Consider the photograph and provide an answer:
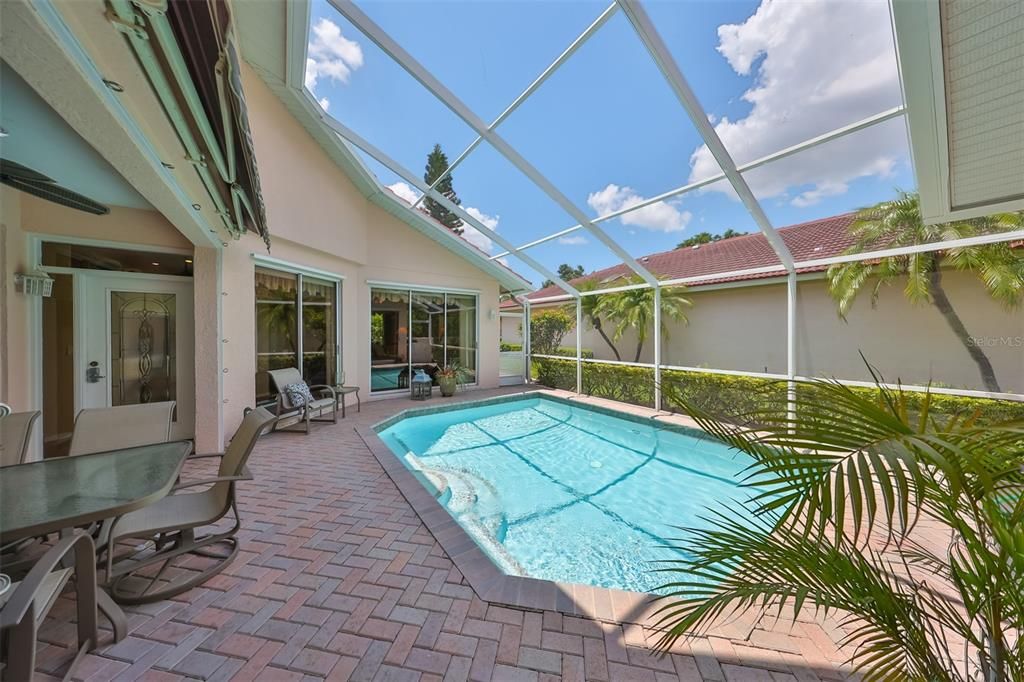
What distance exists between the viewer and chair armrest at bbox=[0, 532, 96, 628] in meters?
1.38

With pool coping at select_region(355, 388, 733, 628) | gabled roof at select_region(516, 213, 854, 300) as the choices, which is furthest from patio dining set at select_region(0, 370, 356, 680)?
gabled roof at select_region(516, 213, 854, 300)

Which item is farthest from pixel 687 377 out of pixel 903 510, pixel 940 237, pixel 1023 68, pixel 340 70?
pixel 340 70

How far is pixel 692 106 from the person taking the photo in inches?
166

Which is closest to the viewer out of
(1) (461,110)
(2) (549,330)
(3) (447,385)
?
(1) (461,110)

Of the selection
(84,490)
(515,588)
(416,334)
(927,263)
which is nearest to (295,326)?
(416,334)

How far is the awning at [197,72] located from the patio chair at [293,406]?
421 cm

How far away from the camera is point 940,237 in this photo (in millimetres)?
5672

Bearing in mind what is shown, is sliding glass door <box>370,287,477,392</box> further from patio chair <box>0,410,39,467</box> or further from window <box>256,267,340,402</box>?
patio chair <box>0,410,39,467</box>

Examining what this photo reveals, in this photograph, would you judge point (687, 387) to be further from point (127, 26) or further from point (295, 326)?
point (127, 26)

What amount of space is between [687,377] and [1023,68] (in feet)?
20.4

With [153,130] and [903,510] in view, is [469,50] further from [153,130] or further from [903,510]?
[903,510]

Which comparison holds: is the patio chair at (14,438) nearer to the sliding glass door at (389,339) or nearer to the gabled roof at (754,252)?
the sliding glass door at (389,339)

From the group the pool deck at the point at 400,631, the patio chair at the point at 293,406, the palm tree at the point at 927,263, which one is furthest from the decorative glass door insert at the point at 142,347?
the palm tree at the point at 927,263

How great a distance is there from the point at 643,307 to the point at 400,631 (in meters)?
9.26
